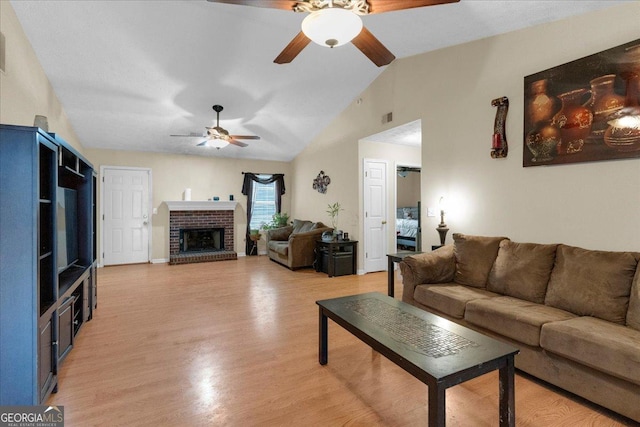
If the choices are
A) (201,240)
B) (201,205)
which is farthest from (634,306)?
(201,240)

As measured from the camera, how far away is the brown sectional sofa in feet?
5.90

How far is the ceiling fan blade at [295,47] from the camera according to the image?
2.31m

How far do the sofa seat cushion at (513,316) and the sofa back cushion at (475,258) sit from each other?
1.30 ft

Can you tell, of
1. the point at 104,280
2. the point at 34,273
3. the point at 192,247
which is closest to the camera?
the point at 34,273

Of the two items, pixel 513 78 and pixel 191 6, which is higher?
pixel 191 6

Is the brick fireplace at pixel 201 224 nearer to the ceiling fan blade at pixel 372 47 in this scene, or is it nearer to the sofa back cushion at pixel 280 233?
the sofa back cushion at pixel 280 233

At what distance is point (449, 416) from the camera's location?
6.12 ft

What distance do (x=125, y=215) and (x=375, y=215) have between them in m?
5.42

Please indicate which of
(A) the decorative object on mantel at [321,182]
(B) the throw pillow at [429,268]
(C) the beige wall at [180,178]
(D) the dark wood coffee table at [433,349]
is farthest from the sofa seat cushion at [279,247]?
(D) the dark wood coffee table at [433,349]

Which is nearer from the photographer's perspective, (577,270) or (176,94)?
(577,270)

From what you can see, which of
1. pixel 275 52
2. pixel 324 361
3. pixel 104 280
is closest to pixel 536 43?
pixel 275 52

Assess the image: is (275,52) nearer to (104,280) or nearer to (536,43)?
(536,43)

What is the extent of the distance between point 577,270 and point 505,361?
1.34m

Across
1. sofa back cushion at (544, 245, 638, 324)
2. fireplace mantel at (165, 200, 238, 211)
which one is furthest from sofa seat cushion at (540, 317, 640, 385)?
fireplace mantel at (165, 200, 238, 211)
